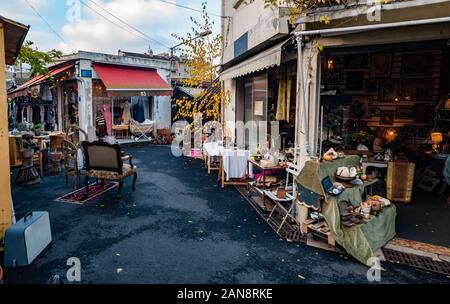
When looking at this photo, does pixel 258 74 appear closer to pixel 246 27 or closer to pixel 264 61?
pixel 246 27

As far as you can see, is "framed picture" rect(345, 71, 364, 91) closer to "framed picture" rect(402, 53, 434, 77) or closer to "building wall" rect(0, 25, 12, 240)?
"framed picture" rect(402, 53, 434, 77)

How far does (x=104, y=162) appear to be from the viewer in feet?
25.4

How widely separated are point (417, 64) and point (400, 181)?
4.50m

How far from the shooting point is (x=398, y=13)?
512cm

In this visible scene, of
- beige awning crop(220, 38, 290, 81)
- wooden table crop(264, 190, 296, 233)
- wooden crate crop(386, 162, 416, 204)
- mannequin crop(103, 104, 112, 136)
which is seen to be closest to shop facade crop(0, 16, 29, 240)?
beige awning crop(220, 38, 290, 81)

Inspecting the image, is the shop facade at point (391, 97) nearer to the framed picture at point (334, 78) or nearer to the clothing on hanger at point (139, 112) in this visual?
the framed picture at point (334, 78)

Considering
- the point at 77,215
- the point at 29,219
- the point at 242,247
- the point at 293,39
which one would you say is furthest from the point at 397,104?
the point at 29,219

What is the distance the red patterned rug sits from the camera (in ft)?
24.7

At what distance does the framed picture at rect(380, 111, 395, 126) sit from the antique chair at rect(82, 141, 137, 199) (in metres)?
7.81

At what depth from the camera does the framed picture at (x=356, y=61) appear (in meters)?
10.3

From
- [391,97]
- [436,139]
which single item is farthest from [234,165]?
[391,97]

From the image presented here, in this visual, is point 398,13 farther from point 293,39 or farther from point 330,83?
point 330,83

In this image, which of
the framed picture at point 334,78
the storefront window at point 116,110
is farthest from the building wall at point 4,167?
the storefront window at point 116,110

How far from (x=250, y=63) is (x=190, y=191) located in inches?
138
